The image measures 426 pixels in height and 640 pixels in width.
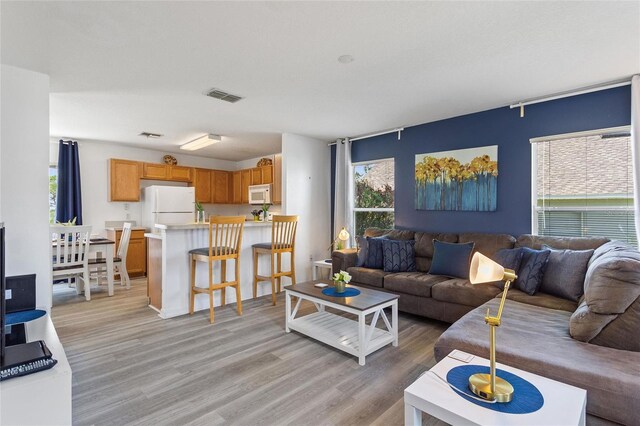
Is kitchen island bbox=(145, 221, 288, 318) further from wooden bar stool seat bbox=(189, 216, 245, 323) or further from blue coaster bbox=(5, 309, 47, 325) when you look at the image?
blue coaster bbox=(5, 309, 47, 325)

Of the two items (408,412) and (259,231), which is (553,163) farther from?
(259,231)

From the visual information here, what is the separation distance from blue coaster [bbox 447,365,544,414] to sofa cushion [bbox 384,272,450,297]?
1868 millimetres

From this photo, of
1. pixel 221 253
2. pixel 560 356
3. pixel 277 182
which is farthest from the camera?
pixel 277 182

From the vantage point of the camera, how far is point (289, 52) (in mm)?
2354

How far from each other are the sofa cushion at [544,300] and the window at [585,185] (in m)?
1.02

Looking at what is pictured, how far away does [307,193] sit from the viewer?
17.3 feet

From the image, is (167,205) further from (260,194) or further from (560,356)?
(560,356)

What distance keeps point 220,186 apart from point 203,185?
0.42 meters

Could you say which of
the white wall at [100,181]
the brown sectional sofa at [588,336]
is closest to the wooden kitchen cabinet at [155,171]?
the white wall at [100,181]

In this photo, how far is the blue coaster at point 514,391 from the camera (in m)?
1.21

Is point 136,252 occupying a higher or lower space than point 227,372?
higher

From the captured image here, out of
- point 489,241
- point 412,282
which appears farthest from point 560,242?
point 412,282

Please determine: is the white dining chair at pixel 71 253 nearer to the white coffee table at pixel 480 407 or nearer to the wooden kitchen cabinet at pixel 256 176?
the wooden kitchen cabinet at pixel 256 176

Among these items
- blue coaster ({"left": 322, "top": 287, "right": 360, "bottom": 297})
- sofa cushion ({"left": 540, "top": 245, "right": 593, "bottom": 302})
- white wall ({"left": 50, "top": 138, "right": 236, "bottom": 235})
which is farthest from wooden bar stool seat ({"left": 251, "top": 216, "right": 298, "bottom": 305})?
white wall ({"left": 50, "top": 138, "right": 236, "bottom": 235})
